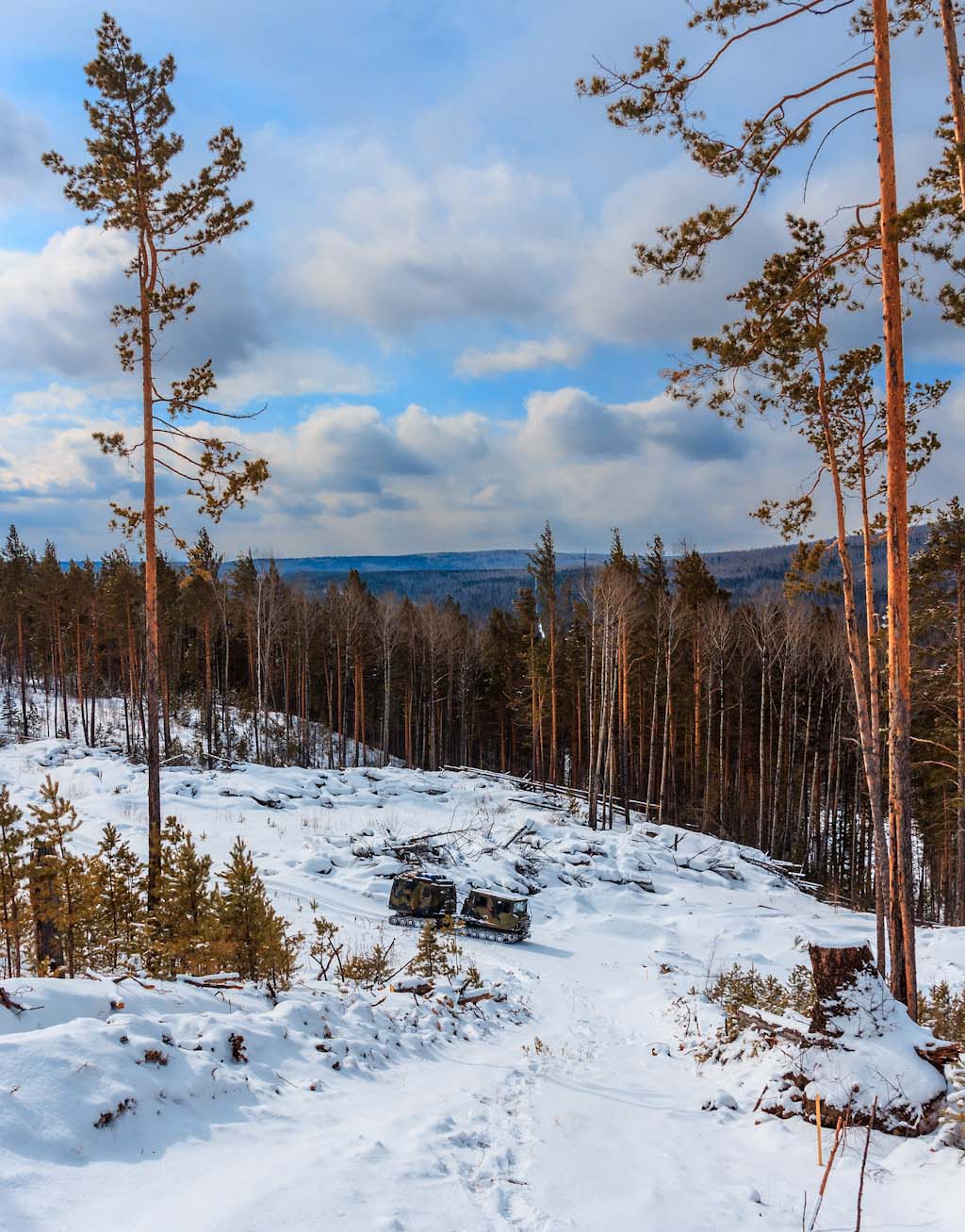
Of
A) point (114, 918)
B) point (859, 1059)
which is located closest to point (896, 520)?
point (859, 1059)

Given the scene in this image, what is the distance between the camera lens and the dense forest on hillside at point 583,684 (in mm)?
27922

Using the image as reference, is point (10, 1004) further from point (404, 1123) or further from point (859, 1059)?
point (859, 1059)

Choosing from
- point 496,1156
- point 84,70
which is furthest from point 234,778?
point 496,1156

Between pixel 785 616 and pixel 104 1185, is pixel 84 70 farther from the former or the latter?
pixel 785 616

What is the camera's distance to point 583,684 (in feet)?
112

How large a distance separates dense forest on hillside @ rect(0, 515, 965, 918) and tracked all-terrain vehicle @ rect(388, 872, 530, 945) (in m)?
10.8

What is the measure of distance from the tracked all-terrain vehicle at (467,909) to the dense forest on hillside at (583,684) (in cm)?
1080

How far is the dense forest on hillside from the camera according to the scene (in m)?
27.9

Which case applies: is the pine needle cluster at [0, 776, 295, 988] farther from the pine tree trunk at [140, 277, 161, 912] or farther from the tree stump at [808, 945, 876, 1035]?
the tree stump at [808, 945, 876, 1035]

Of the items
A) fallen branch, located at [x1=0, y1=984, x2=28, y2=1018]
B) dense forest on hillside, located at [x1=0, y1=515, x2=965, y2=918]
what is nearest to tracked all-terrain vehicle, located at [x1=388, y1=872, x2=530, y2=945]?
fallen branch, located at [x1=0, y1=984, x2=28, y2=1018]

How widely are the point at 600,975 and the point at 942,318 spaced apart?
1187 cm

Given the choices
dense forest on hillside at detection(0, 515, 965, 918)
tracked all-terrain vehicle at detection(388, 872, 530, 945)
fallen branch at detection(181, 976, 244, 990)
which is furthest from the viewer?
dense forest on hillside at detection(0, 515, 965, 918)

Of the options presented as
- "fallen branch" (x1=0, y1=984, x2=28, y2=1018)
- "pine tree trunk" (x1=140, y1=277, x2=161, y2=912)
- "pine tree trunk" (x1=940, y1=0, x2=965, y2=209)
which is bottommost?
"fallen branch" (x1=0, y1=984, x2=28, y2=1018)

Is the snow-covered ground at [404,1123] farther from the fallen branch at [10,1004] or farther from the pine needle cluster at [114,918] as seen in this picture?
the pine needle cluster at [114,918]
